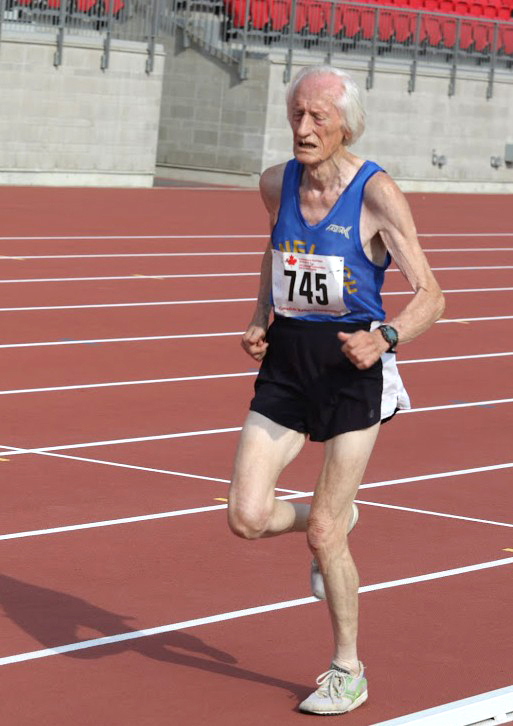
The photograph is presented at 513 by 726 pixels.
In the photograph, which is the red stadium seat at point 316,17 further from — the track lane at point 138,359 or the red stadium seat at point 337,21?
the track lane at point 138,359

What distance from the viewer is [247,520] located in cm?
502

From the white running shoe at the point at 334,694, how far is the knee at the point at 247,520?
49 centimetres

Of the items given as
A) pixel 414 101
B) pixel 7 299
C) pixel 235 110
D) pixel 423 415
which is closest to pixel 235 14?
pixel 235 110

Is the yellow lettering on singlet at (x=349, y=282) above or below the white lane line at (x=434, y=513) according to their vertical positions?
above

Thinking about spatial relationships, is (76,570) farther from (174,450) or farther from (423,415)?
(423,415)

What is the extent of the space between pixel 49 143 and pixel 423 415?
16.5 m

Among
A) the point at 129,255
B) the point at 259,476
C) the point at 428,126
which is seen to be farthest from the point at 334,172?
the point at 428,126

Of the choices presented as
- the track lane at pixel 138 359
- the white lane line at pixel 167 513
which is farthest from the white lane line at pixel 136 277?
the white lane line at pixel 167 513

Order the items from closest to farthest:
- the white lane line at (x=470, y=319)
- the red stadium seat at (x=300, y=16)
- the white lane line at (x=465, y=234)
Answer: the white lane line at (x=470, y=319) → the white lane line at (x=465, y=234) → the red stadium seat at (x=300, y=16)

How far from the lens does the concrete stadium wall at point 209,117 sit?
98.3 feet

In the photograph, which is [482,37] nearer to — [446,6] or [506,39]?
[506,39]

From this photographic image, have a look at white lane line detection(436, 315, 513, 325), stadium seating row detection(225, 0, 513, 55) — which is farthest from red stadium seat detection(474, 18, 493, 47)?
white lane line detection(436, 315, 513, 325)

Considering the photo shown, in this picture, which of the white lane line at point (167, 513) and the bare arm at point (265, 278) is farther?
the white lane line at point (167, 513)

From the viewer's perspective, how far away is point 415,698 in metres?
5.22
